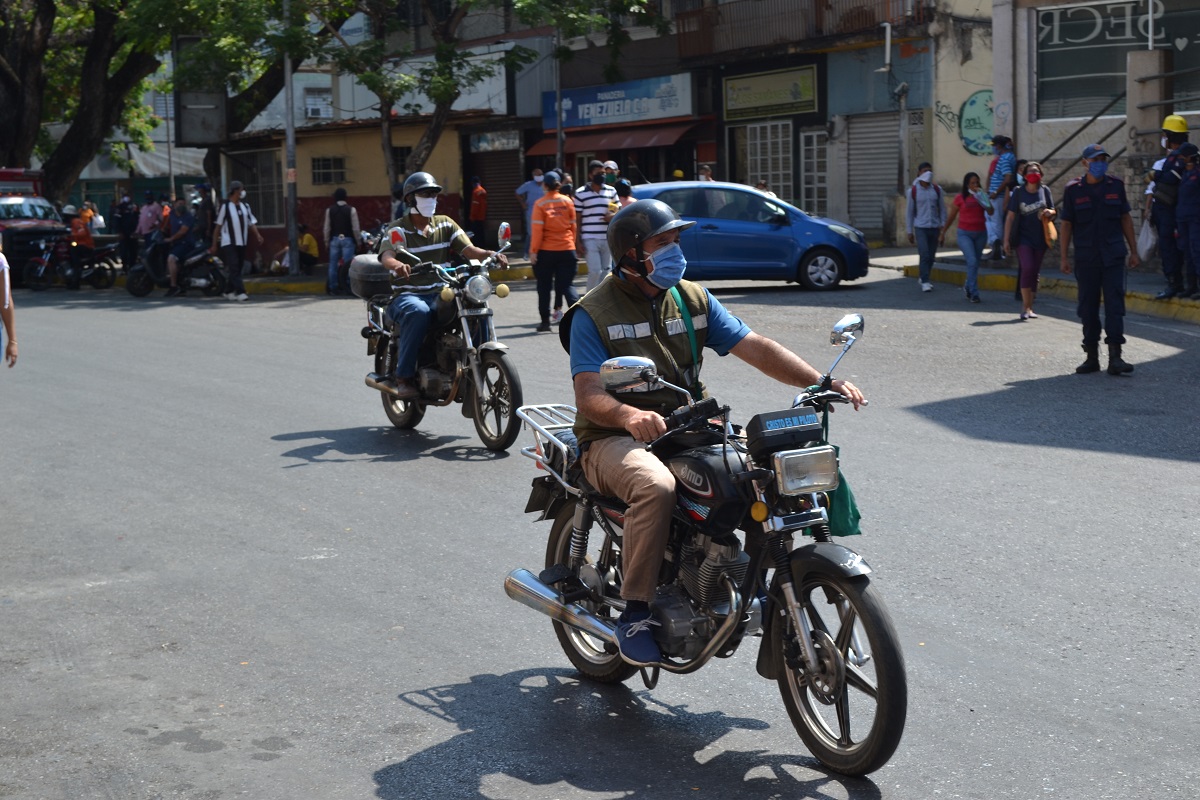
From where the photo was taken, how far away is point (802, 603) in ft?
13.7

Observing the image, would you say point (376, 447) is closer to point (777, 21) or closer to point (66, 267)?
point (66, 267)

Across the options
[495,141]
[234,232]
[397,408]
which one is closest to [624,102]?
[495,141]

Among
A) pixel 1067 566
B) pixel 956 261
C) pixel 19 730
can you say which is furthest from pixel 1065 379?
pixel 956 261

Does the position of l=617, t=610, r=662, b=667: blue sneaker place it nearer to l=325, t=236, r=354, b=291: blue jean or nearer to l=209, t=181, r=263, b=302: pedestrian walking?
l=209, t=181, r=263, b=302: pedestrian walking

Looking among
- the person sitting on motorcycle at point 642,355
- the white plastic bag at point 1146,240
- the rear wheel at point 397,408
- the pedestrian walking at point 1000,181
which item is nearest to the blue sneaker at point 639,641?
the person sitting on motorcycle at point 642,355

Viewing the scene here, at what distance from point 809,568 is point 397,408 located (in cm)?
683

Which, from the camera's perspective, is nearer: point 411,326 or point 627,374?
point 627,374

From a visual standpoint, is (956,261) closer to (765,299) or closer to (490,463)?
(765,299)

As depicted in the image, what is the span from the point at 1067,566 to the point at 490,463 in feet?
12.8

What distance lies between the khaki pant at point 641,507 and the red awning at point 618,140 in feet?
96.2

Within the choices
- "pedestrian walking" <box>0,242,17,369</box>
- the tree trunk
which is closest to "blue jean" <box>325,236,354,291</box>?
the tree trunk

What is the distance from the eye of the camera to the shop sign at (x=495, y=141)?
36875mm

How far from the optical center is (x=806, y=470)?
4.07 metres

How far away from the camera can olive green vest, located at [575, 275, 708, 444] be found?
15.3 ft
